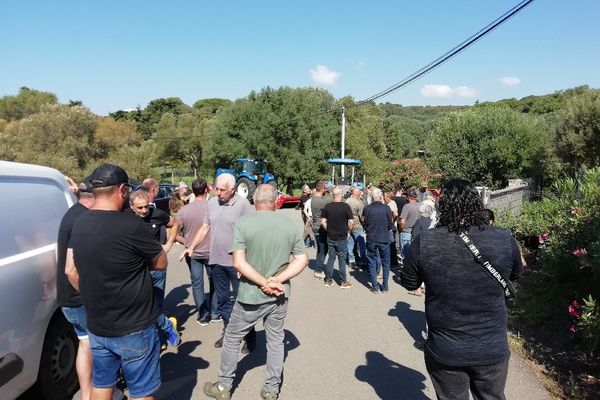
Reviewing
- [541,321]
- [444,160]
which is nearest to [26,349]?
[541,321]

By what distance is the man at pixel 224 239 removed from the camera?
4945 millimetres

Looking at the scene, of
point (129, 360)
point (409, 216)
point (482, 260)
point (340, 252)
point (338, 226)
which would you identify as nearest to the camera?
point (482, 260)

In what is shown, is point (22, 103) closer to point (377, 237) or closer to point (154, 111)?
point (154, 111)

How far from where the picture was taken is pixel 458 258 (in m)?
2.49

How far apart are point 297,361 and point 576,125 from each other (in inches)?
752

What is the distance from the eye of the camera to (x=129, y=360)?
2.90m

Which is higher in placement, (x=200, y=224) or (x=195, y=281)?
(x=200, y=224)

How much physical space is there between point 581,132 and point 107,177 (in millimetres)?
20763

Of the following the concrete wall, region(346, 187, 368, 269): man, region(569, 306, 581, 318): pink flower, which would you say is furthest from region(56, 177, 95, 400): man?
the concrete wall

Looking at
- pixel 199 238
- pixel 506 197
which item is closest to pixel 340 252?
pixel 199 238

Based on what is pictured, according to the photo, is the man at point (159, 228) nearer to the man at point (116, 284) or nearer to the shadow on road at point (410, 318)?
the man at point (116, 284)

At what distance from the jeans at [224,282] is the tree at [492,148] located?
1631 cm

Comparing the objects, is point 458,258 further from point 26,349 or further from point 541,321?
point 541,321

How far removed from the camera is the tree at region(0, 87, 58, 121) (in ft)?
196
